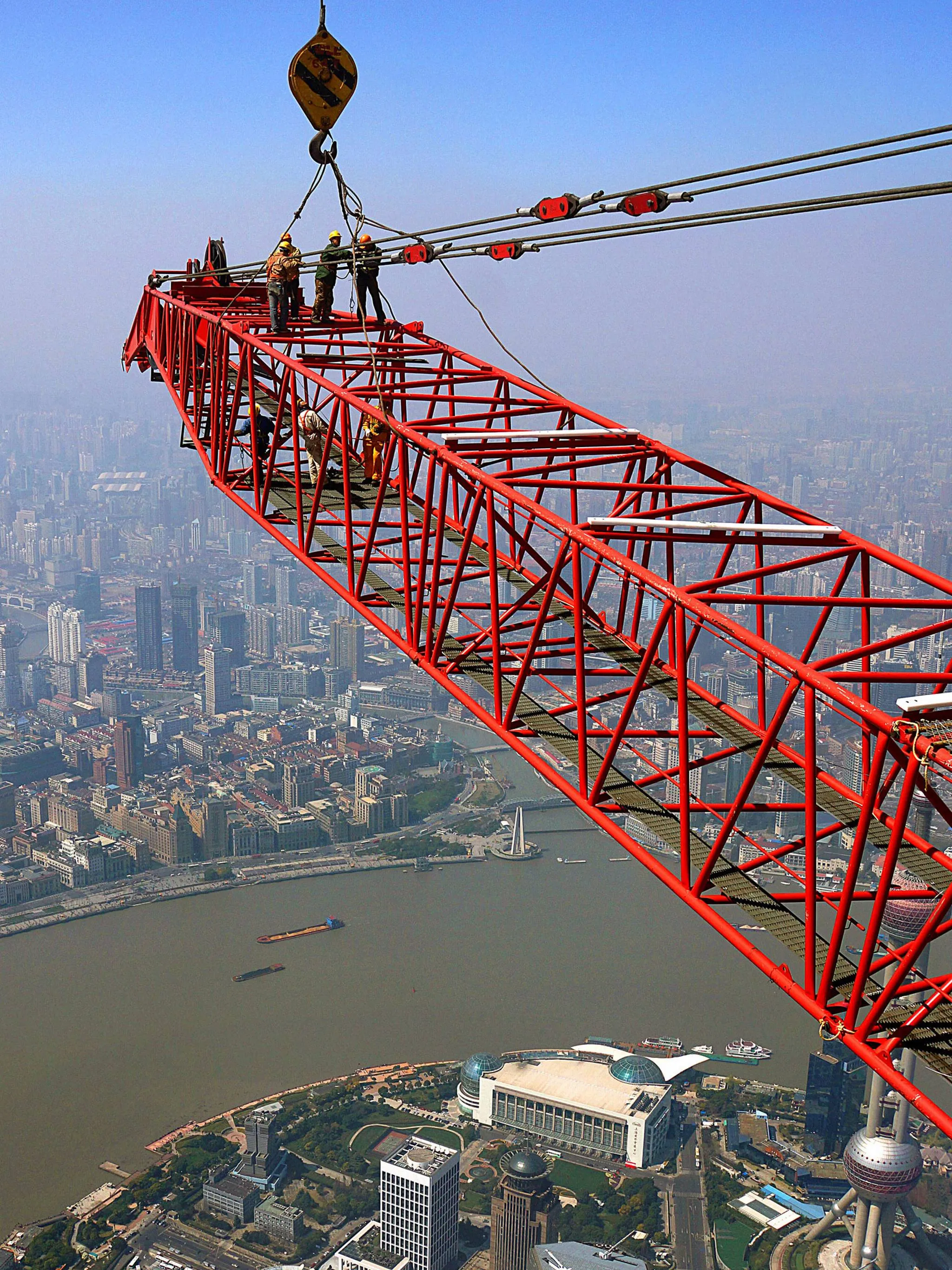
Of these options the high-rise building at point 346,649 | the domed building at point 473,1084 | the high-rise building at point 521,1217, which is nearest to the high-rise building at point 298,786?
the high-rise building at point 346,649

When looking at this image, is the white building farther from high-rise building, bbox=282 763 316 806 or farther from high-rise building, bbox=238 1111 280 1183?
high-rise building, bbox=282 763 316 806

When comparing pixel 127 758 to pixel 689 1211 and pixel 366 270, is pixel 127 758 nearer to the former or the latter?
pixel 689 1211

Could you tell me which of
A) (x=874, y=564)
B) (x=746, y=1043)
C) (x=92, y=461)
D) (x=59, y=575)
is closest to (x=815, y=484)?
(x=874, y=564)

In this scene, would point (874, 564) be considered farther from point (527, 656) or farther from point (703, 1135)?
point (527, 656)

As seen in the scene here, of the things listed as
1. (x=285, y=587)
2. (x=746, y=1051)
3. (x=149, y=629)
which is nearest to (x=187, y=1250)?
(x=746, y=1051)

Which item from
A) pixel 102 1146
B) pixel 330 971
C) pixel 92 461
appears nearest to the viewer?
pixel 102 1146

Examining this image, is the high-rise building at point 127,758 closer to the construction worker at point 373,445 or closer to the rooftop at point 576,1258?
the rooftop at point 576,1258

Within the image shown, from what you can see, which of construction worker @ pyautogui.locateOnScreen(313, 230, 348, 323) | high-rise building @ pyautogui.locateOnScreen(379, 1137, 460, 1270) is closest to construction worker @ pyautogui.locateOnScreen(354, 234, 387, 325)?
construction worker @ pyautogui.locateOnScreen(313, 230, 348, 323)
